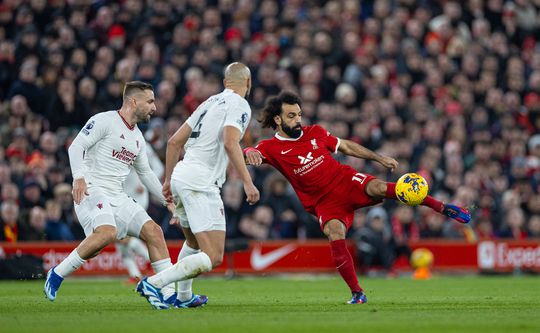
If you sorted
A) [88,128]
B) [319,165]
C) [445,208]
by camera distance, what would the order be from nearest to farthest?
[88,128] < [445,208] < [319,165]

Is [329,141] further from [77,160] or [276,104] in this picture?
[77,160]

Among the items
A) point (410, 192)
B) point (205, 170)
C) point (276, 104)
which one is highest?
point (276, 104)

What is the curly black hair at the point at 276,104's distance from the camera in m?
11.9

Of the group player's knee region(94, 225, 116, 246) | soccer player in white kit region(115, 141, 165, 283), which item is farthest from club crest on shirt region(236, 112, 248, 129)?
soccer player in white kit region(115, 141, 165, 283)

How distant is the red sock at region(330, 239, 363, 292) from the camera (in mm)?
11555

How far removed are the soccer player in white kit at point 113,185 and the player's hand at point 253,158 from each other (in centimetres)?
94

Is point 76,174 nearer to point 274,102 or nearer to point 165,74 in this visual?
point 274,102

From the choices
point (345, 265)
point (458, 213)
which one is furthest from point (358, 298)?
point (458, 213)

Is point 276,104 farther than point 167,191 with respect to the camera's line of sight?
Yes

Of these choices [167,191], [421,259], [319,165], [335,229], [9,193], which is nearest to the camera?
[167,191]

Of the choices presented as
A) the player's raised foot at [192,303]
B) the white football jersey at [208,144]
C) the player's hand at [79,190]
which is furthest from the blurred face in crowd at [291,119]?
the player's hand at [79,190]

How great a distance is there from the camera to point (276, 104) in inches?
471

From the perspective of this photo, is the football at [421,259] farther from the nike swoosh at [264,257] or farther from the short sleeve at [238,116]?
the short sleeve at [238,116]

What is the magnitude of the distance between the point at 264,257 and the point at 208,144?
9.24 meters
